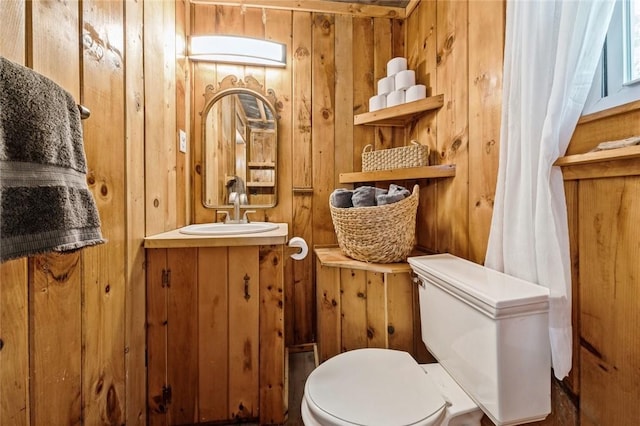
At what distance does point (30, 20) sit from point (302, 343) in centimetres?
180

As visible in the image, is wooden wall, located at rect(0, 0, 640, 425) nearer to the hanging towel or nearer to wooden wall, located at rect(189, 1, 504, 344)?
wooden wall, located at rect(189, 1, 504, 344)

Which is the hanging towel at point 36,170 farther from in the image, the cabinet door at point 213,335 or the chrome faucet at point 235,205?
the chrome faucet at point 235,205

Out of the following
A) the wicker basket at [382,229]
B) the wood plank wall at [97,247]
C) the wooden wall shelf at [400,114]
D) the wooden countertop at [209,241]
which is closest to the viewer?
the wood plank wall at [97,247]

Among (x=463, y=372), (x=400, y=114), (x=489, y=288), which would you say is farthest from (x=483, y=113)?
(x=463, y=372)

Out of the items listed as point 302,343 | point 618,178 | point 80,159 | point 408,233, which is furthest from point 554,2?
point 302,343

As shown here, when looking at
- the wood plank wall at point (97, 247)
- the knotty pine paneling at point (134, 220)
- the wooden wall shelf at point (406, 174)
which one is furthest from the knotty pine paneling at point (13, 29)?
the wooden wall shelf at point (406, 174)

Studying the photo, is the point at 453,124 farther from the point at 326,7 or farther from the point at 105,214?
the point at 105,214

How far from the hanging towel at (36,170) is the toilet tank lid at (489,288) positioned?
3.28 ft

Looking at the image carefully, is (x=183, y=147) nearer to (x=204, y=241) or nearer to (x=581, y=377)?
(x=204, y=241)

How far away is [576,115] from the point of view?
0.74m

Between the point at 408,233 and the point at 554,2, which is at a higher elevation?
the point at 554,2

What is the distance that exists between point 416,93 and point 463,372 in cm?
138

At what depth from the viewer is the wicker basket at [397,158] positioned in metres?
1.46

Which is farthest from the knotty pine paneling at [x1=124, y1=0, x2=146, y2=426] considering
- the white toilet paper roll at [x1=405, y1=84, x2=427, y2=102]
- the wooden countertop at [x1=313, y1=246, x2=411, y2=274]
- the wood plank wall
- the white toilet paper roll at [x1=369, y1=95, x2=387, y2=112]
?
the white toilet paper roll at [x1=405, y1=84, x2=427, y2=102]
